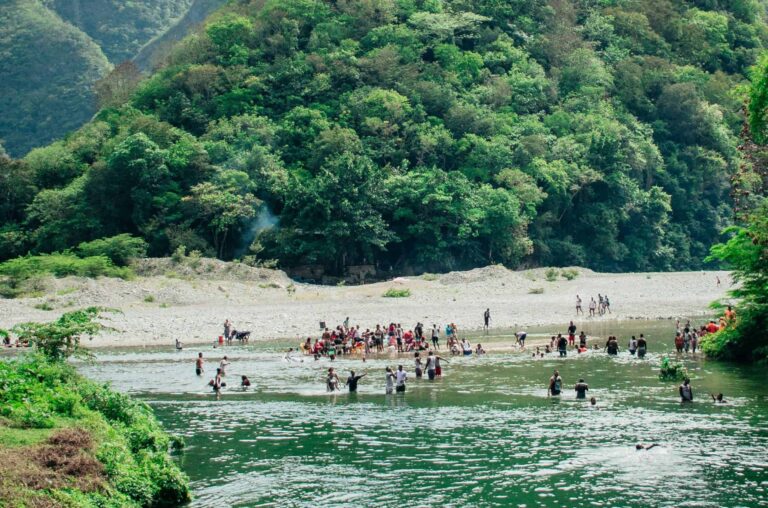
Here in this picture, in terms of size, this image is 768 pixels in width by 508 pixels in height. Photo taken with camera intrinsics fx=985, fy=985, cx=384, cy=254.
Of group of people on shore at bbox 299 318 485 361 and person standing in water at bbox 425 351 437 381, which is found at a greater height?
group of people on shore at bbox 299 318 485 361

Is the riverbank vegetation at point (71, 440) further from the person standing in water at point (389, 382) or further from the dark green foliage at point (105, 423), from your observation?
the person standing in water at point (389, 382)

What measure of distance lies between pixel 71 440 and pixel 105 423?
9.13 feet

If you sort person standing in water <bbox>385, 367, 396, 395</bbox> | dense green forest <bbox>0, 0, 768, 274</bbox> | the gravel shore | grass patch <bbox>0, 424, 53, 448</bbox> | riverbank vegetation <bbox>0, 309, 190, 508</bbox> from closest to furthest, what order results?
riverbank vegetation <bbox>0, 309, 190, 508</bbox>
grass patch <bbox>0, 424, 53, 448</bbox>
person standing in water <bbox>385, 367, 396, 395</bbox>
the gravel shore
dense green forest <bbox>0, 0, 768, 274</bbox>

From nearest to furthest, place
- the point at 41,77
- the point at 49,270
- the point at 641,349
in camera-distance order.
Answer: the point at 641,349, the point at 49,270, the point at 41,77

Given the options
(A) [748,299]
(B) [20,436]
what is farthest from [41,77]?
(B) [20,436]

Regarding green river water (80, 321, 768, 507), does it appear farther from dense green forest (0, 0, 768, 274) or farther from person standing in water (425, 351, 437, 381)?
dense green forest (0, 0, 768, 274)

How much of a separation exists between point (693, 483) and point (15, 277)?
58705 mm

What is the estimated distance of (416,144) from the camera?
329 feet

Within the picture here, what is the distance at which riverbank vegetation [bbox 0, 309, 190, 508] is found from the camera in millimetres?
19609

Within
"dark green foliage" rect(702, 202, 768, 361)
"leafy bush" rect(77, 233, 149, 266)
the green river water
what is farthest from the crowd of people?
"leafy bush" rect(77, 233, 149, 266)

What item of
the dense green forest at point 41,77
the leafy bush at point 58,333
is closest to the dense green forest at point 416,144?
the leafy bush at point 58,333

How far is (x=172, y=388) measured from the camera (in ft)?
138

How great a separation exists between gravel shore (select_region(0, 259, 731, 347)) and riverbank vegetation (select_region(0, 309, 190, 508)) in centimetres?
3036

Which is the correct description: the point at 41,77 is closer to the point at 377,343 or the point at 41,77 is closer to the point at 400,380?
the point at 377,343
